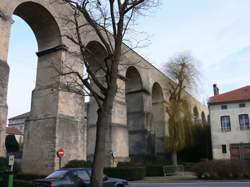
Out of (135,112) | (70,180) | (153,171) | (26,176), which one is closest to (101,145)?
(70,180)

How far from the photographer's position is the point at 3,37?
55.3 feet

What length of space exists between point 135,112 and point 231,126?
10734 mm

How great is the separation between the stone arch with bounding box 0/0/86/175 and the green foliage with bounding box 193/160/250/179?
8.84 m

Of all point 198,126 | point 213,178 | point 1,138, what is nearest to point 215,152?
point 198,126

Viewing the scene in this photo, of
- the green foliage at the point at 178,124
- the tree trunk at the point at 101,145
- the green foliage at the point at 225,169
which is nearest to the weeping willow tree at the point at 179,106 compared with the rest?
the green foliage at the point at 178,124

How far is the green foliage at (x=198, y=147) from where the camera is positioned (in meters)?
37.2

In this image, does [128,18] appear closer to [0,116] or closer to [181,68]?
[0,116]

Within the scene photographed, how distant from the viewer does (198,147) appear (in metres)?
37.6

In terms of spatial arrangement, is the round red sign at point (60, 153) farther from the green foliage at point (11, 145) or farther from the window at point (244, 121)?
the green foliage at point (11, 145)

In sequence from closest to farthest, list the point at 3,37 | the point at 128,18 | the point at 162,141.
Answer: the point at 128,18
the point at 3,37
the point at 162,141

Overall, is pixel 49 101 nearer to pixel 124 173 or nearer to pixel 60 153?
pixel 60 153

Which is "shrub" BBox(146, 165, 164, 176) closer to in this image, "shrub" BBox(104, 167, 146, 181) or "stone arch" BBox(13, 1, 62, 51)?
"shrub" BBox(104, 167, 146, 181)

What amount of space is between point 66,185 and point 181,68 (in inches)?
948

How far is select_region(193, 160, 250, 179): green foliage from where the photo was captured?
18297 millimetres
